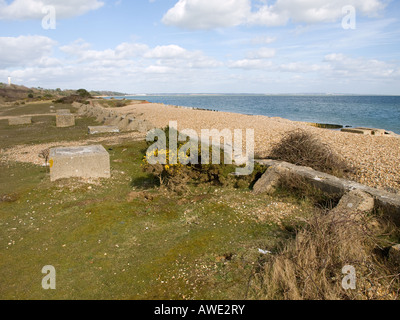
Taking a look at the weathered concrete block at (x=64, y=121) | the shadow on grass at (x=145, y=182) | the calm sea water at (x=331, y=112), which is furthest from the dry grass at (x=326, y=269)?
the calm sea water at (x=331, y=112)

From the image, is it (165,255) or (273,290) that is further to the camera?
(165,255)

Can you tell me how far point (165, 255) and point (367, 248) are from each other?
10.3ft

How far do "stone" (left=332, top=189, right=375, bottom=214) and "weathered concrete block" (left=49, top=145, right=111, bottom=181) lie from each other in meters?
6.31

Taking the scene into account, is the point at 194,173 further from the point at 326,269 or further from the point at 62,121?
the point at 62,121

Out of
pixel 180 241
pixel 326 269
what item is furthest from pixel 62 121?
pixel 326 269

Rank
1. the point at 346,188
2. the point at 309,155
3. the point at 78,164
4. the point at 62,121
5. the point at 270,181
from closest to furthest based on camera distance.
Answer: the point at 346,188 → the point at 270,181 → the point at 78,164 → the point at 309,155 → the point at 62,121

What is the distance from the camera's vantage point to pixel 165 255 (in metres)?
4.66

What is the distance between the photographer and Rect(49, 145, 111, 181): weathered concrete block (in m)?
8.04

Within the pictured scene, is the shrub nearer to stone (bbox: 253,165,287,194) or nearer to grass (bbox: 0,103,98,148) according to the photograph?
stone (bbox: 253,165,287,194)

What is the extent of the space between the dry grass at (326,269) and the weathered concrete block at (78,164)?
5.98 m

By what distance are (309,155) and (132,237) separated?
18.9 feet

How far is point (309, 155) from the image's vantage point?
28.0 feet

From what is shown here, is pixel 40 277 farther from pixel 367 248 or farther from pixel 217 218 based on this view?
pixel 367 248
